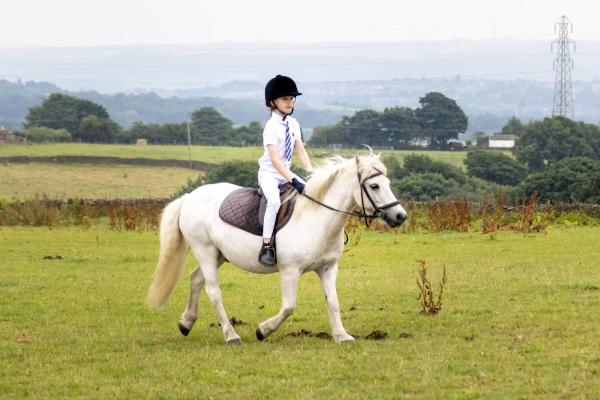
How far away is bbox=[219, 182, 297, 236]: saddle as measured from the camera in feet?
39.4

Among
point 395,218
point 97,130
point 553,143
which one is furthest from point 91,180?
point 395,218

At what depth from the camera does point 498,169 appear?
7794 centimetres

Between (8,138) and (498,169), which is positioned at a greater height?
(8,138)

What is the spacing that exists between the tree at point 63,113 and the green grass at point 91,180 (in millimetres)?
50207

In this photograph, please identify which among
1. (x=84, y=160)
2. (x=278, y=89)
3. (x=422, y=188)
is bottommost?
(x=84, y=160)

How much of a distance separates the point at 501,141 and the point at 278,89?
113 metres

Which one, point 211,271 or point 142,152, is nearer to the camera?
point 211,271

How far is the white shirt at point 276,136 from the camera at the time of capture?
12.0 metres

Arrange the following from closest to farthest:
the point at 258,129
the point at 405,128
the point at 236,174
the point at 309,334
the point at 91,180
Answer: the point at 309,334 < the point at 236,174 < the point at 91,180 < the point at 405,128 < the point at 258,129

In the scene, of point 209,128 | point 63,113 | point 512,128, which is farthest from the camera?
point 209,128

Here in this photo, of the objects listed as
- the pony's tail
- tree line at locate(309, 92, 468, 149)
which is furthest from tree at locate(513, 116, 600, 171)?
the pony's tail

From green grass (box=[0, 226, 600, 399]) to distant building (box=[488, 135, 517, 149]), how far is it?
3794 inches

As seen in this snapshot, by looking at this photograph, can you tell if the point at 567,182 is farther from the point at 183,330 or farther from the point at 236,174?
the point at 183,330

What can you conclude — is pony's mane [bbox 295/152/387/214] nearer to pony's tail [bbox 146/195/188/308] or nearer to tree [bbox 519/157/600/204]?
pony's tail [bbox 146/195/188/308]
